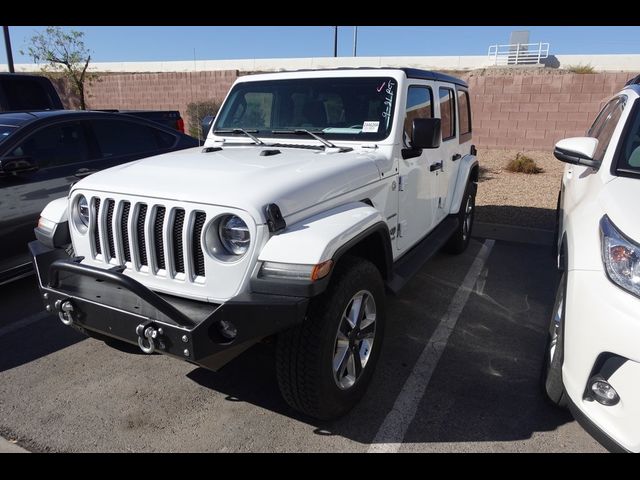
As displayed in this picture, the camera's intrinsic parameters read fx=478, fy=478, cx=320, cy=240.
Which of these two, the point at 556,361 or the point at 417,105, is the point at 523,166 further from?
the point at 556,361

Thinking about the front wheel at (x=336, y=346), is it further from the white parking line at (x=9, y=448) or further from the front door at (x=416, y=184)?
the white parking line at (x=9, y=448)

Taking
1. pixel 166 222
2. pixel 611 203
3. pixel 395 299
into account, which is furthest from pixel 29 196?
pixel 611 203

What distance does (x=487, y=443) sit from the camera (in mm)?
2656

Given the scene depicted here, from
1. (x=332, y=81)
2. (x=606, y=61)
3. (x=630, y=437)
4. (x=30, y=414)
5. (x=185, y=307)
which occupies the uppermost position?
(x=606, y=61)

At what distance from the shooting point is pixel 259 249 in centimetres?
234

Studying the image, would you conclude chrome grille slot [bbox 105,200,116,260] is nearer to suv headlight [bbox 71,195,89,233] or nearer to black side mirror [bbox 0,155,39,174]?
suv headlight [bbox 71,195,89,233]

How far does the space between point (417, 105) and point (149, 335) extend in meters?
2.85

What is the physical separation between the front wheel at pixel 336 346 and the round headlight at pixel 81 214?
1.42 metres

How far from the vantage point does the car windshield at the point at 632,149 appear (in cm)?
290

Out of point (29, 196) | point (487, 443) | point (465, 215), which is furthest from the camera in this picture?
point (465, 215)

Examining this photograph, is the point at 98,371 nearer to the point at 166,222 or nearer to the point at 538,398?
the point at 166,222

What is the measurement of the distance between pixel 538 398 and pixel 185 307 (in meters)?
2.26

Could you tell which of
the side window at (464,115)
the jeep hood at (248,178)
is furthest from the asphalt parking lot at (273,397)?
the side window at (464,115)

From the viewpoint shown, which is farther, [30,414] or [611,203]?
[30,414]
